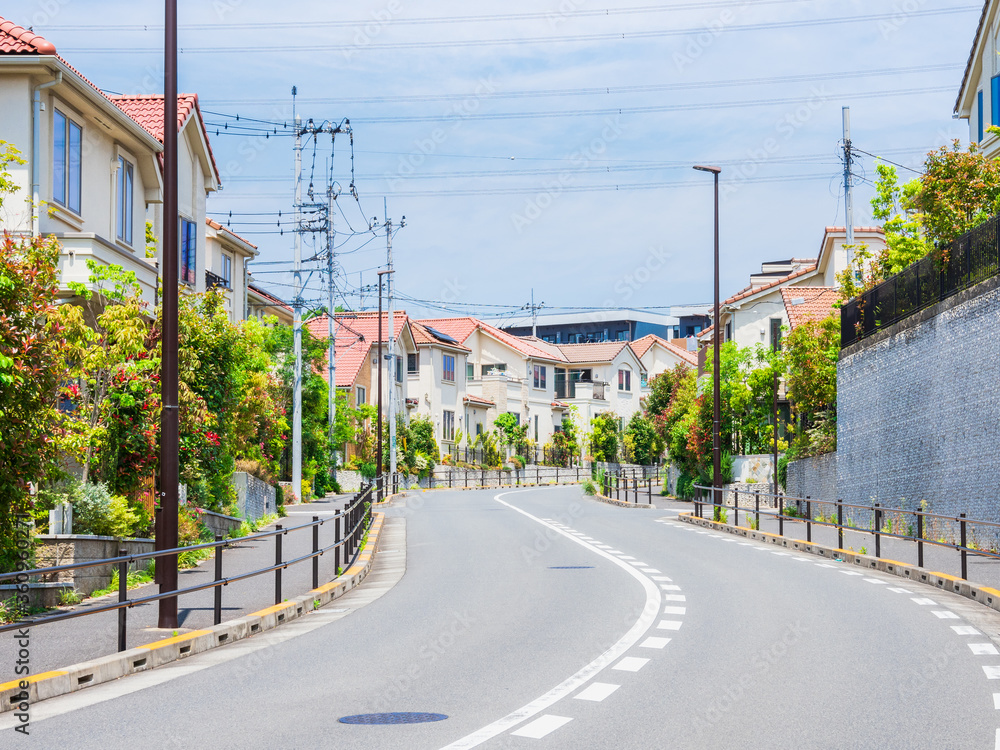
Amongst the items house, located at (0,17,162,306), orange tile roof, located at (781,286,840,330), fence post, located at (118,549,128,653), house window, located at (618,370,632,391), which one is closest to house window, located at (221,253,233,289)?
house, located at (0,17,162,306)

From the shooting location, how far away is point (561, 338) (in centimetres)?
14300

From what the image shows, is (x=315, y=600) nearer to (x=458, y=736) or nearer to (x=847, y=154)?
(x=458, y=736)

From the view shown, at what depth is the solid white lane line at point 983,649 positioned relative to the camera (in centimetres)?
1173

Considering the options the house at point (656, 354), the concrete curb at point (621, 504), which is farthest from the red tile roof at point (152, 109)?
the house at point (656, 354)

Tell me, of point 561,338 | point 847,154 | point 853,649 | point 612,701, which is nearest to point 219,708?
point 612,701

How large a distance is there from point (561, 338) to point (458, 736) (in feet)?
445

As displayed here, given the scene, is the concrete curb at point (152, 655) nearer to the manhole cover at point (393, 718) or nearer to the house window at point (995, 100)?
the manhole cover at point (393, 718)

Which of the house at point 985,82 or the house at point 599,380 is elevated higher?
the house at point 985,82

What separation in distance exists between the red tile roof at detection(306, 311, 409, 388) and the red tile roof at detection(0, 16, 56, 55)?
48450 millimetres

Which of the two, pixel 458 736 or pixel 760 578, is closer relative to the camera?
pixel 458 736

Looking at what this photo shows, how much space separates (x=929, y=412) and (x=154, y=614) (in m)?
18.9

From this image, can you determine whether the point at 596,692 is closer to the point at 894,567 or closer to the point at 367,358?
the point at 894,567

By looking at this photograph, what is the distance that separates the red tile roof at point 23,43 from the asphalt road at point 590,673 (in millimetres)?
11502

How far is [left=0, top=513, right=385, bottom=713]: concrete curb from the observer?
9.13 metres
